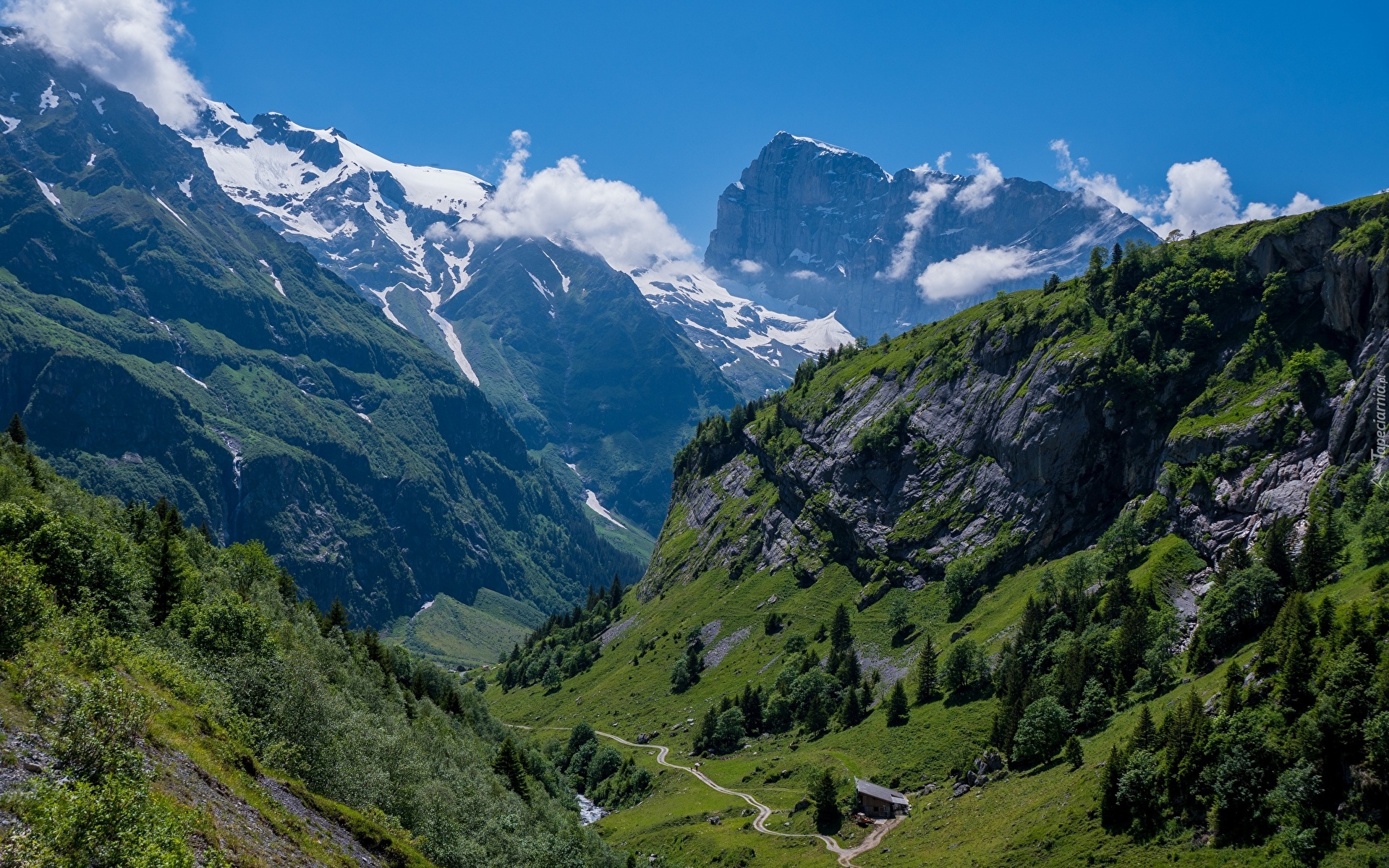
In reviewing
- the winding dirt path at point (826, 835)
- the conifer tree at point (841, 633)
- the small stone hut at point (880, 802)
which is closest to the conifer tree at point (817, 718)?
the winding dirt path at point (826, 835)

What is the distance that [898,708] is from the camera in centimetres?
13662

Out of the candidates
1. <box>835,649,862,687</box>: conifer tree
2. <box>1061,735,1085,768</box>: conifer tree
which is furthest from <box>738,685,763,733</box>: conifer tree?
<box>1061,735,1085,768</box>: conifer tree

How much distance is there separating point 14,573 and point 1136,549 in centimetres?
14580

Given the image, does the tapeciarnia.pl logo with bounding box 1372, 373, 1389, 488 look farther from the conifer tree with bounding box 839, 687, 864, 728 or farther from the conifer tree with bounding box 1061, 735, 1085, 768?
the conifer tree with bounding box 839, 687, 864, 728

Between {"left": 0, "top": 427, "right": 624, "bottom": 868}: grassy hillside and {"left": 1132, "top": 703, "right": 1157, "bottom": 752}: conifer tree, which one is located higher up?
{"left": 0, "top": 427, "right": 624, "bottom": 868}: grassy hillside

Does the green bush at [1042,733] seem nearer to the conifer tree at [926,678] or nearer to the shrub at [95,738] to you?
the conifer tree at [926,678]

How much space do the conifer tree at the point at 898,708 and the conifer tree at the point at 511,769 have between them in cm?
5870

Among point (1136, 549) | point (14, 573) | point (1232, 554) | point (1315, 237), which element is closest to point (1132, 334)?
point (1315, 237)

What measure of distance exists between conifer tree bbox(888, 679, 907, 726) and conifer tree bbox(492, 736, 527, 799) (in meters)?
58.7

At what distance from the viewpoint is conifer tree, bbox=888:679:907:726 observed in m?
136

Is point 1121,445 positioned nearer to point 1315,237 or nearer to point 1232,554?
point 1315,237

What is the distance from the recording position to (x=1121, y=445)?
571 ft

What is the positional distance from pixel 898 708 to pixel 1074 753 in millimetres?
43214

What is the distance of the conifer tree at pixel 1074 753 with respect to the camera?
308ft
